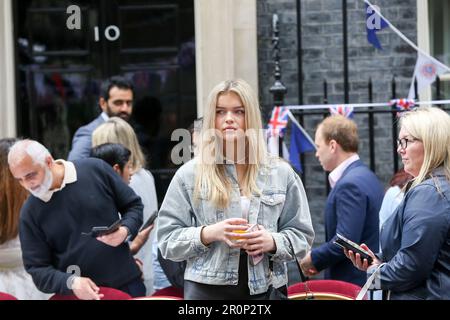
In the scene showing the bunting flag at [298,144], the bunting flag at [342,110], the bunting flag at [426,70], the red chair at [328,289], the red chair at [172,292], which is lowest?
the red chair at [172,292]

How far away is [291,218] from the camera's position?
4375mm

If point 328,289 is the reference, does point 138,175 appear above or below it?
above

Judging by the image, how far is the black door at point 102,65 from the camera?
360 inches

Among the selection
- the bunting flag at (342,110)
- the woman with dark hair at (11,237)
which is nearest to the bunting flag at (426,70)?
the bunting flag at (342,110)

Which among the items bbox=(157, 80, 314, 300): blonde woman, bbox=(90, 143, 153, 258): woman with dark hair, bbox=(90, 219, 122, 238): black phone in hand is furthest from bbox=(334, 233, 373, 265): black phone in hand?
bbox=(90, 143, 153, 258): woman with dark hair

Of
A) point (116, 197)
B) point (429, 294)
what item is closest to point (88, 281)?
point (116, 197)

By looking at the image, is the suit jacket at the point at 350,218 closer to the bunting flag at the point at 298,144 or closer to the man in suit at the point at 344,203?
the man in suit at the point at 344,203

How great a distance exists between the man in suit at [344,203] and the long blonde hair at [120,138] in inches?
47.9

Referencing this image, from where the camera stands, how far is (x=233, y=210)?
14.0ft

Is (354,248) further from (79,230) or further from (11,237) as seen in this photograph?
(11,237)

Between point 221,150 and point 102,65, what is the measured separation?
510 centimetres

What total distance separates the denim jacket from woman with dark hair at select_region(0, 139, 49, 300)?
179 centimetres

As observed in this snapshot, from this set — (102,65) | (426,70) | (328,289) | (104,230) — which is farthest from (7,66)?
(328,289)
